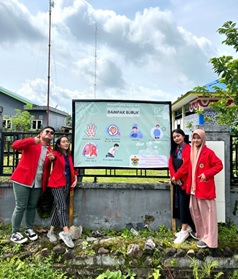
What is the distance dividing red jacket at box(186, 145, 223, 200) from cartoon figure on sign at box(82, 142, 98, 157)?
1669 mm

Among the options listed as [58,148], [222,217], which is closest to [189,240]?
[222,217]

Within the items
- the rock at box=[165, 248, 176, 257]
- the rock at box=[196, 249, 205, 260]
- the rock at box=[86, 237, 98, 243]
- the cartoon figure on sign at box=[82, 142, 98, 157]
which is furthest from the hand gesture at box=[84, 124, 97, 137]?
the rock at box=[196, 249, 205, 260]

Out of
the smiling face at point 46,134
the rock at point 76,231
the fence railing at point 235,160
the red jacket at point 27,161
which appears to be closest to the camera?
the red jacket at point 27,161

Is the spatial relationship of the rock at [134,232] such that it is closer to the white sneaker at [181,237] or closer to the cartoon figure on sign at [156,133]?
the white sneaker at [181,237]

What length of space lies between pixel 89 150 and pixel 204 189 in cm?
189

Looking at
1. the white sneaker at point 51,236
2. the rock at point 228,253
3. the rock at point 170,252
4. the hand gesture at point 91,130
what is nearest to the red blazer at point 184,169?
the rock at point 170,252

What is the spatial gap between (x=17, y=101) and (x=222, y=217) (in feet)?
66.6

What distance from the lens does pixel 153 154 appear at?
14.2 ft

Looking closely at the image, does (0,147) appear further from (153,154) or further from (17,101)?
(17,101)

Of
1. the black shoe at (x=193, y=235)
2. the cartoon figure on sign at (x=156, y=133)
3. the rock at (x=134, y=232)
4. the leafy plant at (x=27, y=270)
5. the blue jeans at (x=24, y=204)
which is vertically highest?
the cartoon figure on sign at (x=156, y=133)

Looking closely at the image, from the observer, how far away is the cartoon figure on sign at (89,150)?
4.31 m

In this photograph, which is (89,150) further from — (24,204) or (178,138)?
(178,138)

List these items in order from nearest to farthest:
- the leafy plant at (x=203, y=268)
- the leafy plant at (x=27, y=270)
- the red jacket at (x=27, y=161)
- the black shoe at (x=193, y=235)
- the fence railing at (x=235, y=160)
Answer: the leafy plant at (x=27, y=270) < the leafy plant at (x=203, y=268) < the red jacket at (x=27, y=161) < the black shoe at (x=193, y=235) < the fence railing at (x=235, y=160)

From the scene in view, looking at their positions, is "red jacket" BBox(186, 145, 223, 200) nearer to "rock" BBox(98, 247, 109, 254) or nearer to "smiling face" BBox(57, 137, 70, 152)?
"rock" BBox(98, 247, 109, 254)
